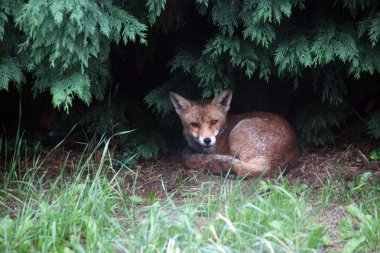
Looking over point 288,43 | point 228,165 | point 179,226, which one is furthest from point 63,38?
point 228,165

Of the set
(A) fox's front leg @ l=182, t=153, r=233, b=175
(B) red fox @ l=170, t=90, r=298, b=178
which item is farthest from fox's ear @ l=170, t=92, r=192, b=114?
(A) fox's front leg @ l=182, t=153, r=233, b=175

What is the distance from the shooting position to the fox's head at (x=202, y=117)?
5114 millimetres

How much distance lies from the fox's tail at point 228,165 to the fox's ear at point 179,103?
0.53m

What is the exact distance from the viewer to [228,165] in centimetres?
486

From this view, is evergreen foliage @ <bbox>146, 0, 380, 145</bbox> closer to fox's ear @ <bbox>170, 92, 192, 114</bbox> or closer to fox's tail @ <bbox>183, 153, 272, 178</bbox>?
fox's ear @ <bbox>170, 92, 192, 114</bbox>

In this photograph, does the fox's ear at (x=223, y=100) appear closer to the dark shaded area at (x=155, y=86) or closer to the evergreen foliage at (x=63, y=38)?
the dark shaded area at (x=155, y=86)

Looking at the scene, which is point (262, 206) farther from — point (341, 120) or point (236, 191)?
point (341, 120)

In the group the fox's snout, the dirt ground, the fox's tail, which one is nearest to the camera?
the dirt ground

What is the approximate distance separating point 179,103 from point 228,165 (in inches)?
33.5

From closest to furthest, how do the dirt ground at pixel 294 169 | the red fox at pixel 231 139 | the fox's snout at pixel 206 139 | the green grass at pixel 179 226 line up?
the green grass at pixel 179 226 → the dirt ground at pixel 294 169 → the red fox at pixel 231 139 → the fox's snout at pixel 206 139

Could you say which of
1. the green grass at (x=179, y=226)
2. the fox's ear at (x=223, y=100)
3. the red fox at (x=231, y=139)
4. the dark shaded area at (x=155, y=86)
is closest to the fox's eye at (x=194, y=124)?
the red fox at (x=231, y=139)

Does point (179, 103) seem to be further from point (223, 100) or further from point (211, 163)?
point (211, 163)

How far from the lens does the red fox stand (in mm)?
4910

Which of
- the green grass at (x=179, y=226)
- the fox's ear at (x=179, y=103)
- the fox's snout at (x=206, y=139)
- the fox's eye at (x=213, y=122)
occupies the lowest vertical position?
the green grass at (x=179, y=226)
